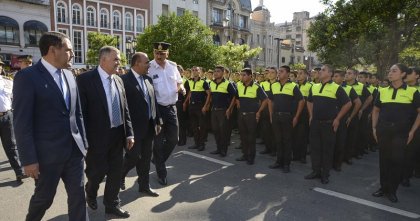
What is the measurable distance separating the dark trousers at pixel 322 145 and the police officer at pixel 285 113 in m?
0.61

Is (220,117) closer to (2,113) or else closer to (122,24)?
(2,113)

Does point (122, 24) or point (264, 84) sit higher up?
point (122, 24)

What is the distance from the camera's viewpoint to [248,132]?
292 inches

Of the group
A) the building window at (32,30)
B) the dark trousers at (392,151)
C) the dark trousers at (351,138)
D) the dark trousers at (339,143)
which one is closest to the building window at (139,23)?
the building window at (32,30)

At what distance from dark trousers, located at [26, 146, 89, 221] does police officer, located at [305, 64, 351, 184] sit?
420cm

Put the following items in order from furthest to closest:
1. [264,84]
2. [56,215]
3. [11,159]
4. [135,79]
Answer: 1. [264,84]
2. [11,159]
3. [135,79]
4. [56,215]

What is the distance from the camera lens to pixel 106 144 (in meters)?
4.11

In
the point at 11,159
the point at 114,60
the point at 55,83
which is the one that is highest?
the point at 114,60

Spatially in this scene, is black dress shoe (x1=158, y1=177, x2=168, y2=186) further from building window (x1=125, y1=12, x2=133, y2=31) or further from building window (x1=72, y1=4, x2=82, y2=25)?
building window (x1=125, y1=12, x2=133, y2=31)

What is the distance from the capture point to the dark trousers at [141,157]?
4.91 meters

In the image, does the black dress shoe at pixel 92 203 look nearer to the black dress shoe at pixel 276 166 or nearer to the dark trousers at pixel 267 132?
the black dress shoe at pixel 276 166

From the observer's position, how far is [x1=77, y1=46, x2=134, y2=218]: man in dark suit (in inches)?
160

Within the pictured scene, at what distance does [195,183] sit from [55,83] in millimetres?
3282

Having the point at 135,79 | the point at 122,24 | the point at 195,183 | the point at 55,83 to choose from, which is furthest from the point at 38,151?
the point at 122,24
